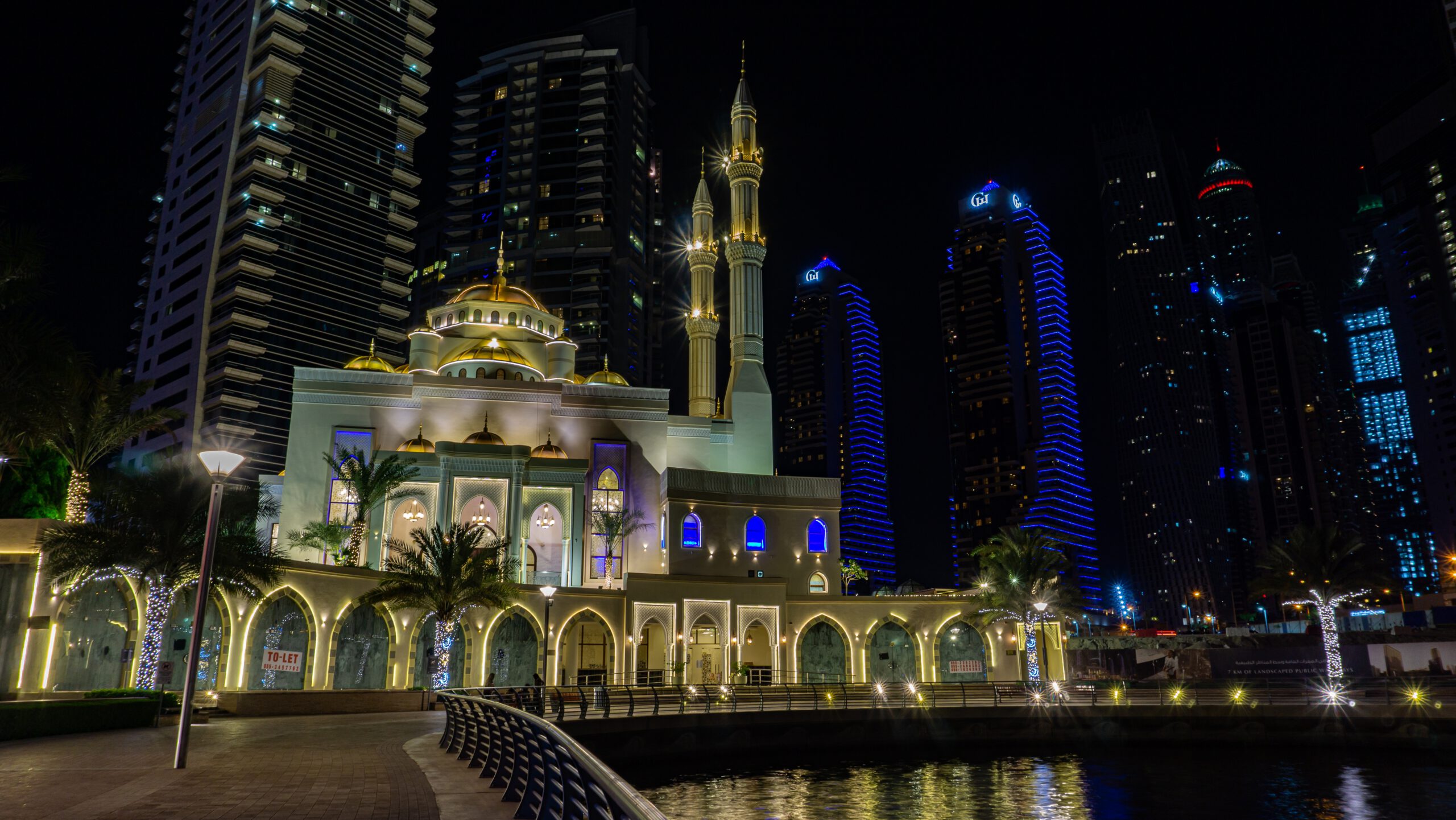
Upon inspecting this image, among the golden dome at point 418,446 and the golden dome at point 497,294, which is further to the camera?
the golden dome at point 497,294

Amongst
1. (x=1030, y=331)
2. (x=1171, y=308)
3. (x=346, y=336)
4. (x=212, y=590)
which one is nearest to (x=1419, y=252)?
(x=1171, y=308)

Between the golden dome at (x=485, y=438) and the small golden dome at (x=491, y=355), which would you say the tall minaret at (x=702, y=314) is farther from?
the golden dome at (x=485, y=438)

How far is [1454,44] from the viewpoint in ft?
290

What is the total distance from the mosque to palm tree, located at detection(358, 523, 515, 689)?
11.2 feet

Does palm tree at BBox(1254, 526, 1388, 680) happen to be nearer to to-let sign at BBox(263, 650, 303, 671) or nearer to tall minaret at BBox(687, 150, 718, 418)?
tall minaret at BBox(687, 150, 718, 418)

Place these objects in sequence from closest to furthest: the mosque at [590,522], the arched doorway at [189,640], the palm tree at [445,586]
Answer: the arched doorway at [189,640]
the palm tree at [445,586]
the mosque at [590,522]

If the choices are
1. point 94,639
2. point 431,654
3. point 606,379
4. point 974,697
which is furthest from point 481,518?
point 974,697

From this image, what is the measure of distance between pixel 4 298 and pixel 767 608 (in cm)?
3617

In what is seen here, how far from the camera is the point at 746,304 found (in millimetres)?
62156

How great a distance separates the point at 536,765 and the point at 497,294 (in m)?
56.5

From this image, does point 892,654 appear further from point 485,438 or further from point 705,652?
point 485,438

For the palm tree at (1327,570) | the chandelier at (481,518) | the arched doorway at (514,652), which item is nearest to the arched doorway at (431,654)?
the arched doorway at (514,652)

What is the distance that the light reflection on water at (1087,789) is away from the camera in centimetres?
2292

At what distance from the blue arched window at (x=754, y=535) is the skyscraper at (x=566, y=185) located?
63.0m
